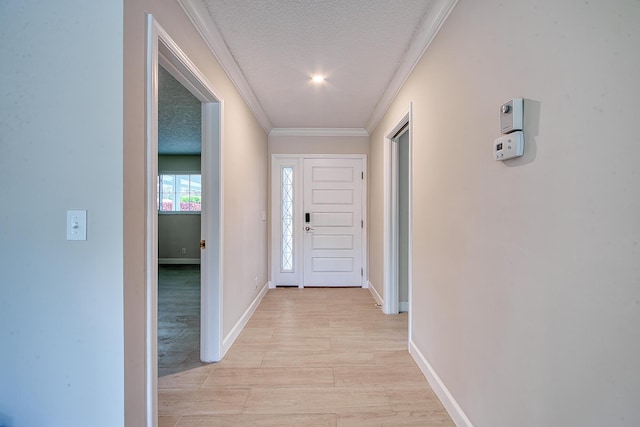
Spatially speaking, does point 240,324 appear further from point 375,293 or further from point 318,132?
point 318,132

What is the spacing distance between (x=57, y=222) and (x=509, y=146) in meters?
1.86

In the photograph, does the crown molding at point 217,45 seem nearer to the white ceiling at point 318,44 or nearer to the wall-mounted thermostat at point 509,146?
the white ceiling at point 318,44

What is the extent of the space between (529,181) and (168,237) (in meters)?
7.02

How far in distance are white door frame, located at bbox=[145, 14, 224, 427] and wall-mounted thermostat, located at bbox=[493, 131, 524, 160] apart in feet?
5.07

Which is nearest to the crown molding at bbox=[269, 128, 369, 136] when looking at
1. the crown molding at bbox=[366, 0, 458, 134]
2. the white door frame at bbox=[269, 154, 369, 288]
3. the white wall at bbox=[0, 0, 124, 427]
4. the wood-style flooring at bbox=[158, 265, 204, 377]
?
the white door frame at bbox=[269, 154, 369, 288]

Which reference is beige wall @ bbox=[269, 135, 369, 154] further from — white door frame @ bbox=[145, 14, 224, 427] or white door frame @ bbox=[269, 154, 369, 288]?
white door frame @ bbox=[145, 14, 224, 427]

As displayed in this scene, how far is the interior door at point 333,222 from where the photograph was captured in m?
4.42

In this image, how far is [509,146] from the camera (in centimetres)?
111

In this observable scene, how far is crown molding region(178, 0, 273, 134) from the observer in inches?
66.8

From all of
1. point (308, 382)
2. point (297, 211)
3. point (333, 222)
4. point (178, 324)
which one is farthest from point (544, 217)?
point (297, 211)

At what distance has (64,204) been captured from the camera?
3.83 feet

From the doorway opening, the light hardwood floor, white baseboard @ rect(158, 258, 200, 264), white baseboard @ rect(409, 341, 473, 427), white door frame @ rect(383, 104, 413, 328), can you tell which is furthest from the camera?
white baseboard @ rect(158, 258, 200, 264)

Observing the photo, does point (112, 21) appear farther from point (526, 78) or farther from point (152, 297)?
point (526, 78)

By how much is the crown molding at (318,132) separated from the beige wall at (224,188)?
0.61 metres
